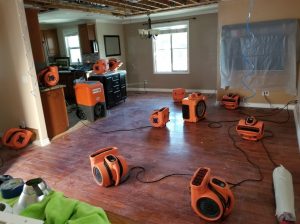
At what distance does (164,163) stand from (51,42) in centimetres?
625

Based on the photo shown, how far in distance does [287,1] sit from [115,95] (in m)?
4.19

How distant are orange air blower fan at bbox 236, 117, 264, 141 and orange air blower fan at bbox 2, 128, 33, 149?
336 cm

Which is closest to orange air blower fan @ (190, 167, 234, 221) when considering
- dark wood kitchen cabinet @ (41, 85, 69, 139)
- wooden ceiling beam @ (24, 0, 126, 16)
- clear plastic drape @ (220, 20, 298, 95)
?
dark wood kitchen cabinet @ (41, 85, 69, 139)

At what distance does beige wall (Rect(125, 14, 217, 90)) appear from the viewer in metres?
6.43

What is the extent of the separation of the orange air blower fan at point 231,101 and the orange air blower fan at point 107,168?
337cm

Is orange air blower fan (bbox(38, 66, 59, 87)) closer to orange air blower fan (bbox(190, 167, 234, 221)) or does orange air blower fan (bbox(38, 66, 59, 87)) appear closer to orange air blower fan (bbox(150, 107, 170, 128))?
orange air blower fan (bbox(150, 107, 170, 128))

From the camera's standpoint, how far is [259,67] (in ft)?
15.2

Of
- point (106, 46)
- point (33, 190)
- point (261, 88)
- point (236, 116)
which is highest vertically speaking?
point (106, 46)

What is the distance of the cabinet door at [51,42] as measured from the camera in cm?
728

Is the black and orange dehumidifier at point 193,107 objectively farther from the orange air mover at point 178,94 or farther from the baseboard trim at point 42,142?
the baseboard trim at point 42,142

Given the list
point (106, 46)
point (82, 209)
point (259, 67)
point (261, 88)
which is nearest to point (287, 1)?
point (259, 67)

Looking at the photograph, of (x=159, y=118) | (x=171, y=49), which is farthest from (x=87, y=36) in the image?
(x=159, y=118)

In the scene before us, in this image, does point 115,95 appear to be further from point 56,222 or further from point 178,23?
point 56,222

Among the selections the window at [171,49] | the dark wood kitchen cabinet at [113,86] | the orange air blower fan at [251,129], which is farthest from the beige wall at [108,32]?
the orange air blower fan at [251,129]
